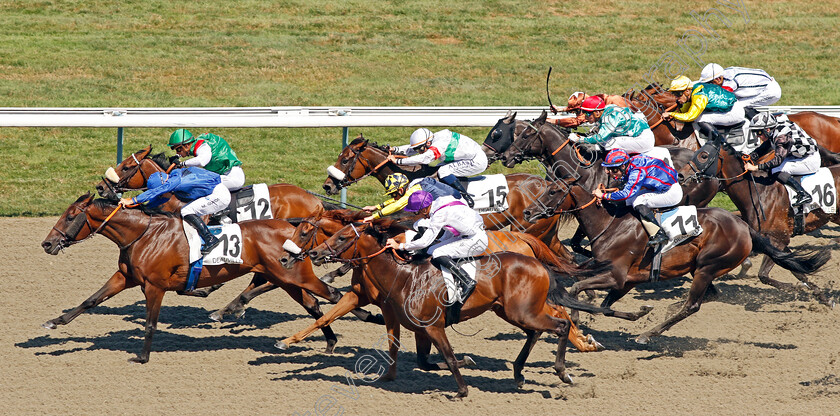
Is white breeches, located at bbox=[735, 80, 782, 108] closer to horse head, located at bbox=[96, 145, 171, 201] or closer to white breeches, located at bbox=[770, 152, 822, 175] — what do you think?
white breeches, located at bbox=[770, 152, 822, 175]

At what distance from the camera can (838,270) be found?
11.0 metres

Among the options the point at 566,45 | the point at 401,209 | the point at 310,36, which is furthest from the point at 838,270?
the point at 310,36

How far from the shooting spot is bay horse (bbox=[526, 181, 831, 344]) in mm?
8852

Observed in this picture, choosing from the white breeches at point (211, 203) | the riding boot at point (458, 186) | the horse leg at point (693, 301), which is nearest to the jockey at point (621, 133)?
the riding boot at point (458, 186)

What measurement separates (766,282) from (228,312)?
5.15 meters

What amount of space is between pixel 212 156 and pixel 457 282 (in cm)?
339

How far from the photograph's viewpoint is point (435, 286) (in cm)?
757

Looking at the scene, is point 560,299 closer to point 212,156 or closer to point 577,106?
point 577,106

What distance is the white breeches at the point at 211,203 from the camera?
29.1 feet

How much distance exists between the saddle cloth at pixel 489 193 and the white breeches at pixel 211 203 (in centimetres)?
234

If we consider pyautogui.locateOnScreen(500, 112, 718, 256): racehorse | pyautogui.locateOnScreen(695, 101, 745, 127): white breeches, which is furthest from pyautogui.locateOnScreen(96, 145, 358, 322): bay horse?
pyautogui.locateOnScreen(695, 101, 745, 127): white breeches

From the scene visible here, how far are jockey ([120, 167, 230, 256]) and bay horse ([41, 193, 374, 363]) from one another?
A: 0.48 ft

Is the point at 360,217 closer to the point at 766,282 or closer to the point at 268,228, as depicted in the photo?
the point at 268,228

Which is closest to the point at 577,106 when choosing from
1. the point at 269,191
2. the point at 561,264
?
the point at 561,264
